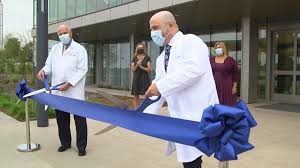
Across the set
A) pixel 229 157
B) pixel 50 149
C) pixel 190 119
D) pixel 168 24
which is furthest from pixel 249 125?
pixel 50 149

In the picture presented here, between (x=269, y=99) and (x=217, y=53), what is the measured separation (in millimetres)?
7112

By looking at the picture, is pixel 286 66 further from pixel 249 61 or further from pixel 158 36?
pixel 158 36

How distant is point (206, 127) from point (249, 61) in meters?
11.2

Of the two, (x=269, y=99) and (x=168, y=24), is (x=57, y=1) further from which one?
(x=168, y=24)

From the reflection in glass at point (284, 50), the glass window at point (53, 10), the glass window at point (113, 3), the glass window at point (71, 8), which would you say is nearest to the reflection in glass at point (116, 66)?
the glass window at point (71, 8)

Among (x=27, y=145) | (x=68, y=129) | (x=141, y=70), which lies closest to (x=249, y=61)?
(x=141, y=70)

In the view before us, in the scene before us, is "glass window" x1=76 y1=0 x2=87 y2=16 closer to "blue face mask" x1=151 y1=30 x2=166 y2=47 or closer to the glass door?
the glass door

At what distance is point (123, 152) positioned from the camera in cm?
594

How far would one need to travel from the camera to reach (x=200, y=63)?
3133 millimetres

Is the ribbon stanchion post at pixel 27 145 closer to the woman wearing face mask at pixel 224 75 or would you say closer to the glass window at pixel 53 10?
the woman wearing face mask at pixel 224 75

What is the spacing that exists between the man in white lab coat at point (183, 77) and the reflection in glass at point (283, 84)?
1088cm

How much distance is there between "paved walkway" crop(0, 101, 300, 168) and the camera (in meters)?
5.29

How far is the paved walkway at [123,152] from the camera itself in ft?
17.3

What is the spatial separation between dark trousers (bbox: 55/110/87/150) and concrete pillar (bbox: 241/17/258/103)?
8.45 meters
